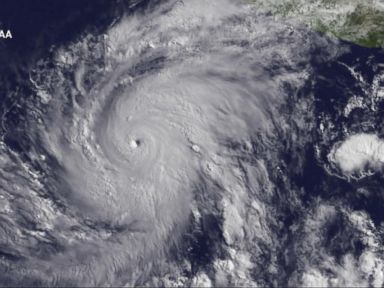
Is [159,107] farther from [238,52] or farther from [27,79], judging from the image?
[27,79]

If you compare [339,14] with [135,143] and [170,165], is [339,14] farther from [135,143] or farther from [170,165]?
[135,143]

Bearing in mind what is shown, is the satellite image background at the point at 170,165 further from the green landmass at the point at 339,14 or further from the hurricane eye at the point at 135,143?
the green landmass at the point at 339,14

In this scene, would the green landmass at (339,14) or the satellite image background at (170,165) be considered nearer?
the satellite image background at (170,165)

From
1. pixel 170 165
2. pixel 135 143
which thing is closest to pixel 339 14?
pixel 170 165

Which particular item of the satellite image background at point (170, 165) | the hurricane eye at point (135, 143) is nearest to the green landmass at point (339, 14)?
the satellite image background at point (170, 165)

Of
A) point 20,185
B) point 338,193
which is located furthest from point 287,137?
point 20,185

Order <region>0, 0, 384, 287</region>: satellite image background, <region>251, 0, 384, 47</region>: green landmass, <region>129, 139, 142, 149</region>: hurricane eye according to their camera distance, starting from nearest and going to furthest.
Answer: <region>0, 0, 384, 287</region>: satellite image background
<region>129, 139, 142, 149</region>: hurricane eye
<region>251, 0, 384, 47</region>: green landmass

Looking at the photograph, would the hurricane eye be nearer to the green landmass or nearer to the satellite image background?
the satellite image background

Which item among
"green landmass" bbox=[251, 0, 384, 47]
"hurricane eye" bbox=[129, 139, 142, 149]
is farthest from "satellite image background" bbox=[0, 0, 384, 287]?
"green landmass" bbox=[251, 0, 384, 47]
